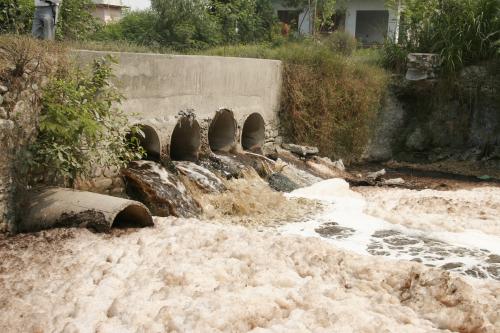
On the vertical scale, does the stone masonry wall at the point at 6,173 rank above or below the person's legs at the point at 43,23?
below

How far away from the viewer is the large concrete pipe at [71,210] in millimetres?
5570

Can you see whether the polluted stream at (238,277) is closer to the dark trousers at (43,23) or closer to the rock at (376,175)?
the dark trousers at (43,23)

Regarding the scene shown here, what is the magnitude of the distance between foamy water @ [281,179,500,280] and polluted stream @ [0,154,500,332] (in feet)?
0.07

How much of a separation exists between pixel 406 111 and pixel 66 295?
33.5 feet

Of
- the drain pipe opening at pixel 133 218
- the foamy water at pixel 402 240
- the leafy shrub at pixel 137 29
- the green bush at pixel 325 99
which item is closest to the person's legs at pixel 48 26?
the drain pipe opening at pixel 133 218

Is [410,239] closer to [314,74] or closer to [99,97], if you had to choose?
[99,97]

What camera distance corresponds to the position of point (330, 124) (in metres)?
11.7

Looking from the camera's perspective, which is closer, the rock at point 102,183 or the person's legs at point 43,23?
the rock at point 102,183

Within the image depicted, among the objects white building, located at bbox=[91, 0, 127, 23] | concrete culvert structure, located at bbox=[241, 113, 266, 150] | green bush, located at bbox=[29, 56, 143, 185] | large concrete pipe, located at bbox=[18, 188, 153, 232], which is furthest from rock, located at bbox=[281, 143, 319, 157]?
white building, located at bbox=[91, 0, 127, 23]

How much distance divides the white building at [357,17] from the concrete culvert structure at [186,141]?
13404 millimetres

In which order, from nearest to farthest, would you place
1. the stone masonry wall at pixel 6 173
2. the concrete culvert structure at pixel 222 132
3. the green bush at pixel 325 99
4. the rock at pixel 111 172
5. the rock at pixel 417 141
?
the stone masonry wall at pixel 6 173 → the rock at pixel 111 172 → the concrete culvert structure at pixel 222 132 → the green bush at pixel 325 99 → the rock at pixel 417 141

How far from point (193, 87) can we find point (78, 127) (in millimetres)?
3420

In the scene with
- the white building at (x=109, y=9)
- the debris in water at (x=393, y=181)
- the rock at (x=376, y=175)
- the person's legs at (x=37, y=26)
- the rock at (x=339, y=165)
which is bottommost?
the debris in water at (x=393, y=181)

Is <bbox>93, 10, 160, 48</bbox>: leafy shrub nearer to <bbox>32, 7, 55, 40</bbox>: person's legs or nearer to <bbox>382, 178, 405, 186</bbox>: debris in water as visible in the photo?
<bbox>382, 178, 405, 186</bbox>: debris in water
